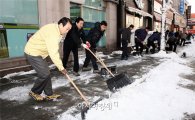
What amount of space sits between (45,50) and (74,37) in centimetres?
271

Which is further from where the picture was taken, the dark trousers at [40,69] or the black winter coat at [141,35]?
the black winter coat at [141,35]

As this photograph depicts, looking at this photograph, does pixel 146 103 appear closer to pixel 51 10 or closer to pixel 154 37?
pixel 51 10

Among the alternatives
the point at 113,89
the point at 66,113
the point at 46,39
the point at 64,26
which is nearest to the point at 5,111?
the point at 66,113

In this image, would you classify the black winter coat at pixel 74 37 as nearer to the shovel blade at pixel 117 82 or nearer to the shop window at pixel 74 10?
the shovel blade at pixel 117 82

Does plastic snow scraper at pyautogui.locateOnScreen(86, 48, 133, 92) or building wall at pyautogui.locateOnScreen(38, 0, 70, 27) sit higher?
building wall at pyautogui.locateOnScreen(38, 0, 70, 27)

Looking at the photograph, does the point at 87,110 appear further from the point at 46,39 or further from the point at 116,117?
the point at 46,39

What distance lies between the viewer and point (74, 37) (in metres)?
7.66

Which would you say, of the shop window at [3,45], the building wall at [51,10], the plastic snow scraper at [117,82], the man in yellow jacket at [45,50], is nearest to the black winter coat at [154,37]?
the building wall at [51,10]

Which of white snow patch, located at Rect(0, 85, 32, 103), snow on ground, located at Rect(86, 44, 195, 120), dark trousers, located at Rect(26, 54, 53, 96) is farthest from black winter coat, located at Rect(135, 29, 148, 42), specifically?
dark trousers, located at Rect(26, 54, 53, 96)

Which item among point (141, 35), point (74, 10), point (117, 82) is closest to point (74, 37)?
point (117, 82)

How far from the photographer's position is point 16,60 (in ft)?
28.8

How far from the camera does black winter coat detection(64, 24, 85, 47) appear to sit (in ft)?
25.2

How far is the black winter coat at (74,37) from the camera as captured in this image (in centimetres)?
767

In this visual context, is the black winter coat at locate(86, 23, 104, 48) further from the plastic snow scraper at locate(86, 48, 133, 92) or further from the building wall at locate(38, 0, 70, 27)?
the plastic snow scraper at locate(86, 48, 133, 92)
